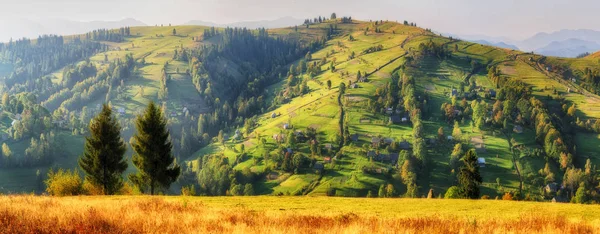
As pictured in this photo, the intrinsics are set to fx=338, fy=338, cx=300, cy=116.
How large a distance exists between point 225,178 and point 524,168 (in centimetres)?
15275

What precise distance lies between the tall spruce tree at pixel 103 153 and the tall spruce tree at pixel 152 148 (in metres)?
4.24

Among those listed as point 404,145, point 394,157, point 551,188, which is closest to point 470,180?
point 394,157

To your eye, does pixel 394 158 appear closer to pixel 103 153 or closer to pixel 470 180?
pixel 470 180

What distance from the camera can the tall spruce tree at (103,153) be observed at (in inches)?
1879

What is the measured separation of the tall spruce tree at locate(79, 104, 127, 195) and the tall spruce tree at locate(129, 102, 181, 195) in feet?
13.9

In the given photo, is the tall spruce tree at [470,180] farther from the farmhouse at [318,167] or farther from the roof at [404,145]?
the roof at [404,145]

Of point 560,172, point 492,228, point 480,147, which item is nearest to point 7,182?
point 492,228

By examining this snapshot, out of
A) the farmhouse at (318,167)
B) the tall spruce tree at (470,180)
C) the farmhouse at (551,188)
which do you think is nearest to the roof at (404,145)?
the farmhouse at (318,167)

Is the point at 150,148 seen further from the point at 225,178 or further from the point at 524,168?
the point at 524,168

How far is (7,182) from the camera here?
7126 inches

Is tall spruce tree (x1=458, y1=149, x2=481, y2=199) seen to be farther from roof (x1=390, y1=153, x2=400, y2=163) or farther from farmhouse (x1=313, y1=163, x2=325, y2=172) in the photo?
roof (x1=390, y1=153, x2=400, y2=163)

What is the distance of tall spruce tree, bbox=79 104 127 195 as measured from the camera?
157 feet

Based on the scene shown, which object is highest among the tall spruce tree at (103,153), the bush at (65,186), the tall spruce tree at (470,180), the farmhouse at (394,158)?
the tall spruce tree at (103,153)

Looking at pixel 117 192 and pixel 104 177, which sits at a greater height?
pixel 104 177
